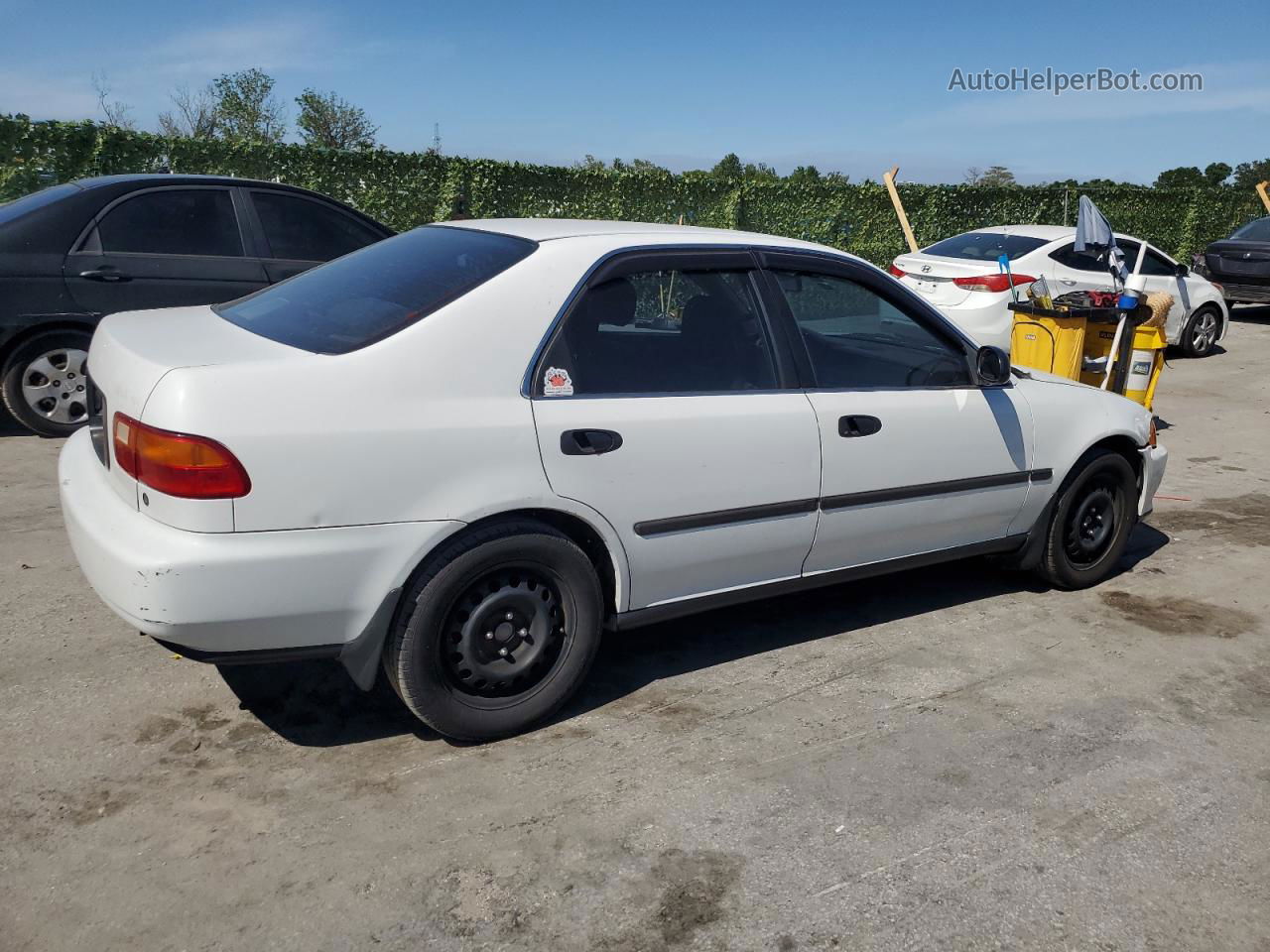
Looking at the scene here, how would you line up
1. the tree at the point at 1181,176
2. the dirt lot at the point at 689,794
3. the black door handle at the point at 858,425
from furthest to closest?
the tree at the point at 1181,176, the black door handle at the point at 858,425, the dirt lot at the point at 689,794

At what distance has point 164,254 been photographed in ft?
23.6

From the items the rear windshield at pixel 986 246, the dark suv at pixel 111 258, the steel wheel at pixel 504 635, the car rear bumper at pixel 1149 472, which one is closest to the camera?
the steel wheel at pixel 504 635

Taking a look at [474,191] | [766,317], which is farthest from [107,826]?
[474,191]

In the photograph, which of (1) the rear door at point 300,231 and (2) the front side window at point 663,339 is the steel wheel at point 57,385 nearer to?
(1) the rear door at point 300,231

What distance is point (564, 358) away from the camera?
354cm

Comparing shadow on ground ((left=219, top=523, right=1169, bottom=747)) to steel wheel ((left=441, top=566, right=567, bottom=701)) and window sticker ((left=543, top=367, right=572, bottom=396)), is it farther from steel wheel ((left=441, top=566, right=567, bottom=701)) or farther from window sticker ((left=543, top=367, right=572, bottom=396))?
window sticker ((left=543, top=367, right=572, bottom=396))

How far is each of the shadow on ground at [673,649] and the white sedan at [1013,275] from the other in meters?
4.85

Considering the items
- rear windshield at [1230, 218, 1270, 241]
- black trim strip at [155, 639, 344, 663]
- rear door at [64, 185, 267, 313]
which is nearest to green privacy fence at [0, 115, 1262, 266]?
rear door at [64, 185, 267, 313]

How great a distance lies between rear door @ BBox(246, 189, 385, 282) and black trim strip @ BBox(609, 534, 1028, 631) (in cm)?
471

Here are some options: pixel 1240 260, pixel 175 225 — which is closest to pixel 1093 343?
pixel 175 225

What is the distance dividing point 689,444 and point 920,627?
5.44 feet

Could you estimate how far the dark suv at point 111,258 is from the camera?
684cm

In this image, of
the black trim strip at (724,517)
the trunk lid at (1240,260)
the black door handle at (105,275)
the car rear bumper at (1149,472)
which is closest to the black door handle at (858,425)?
the black trim strip at (724,517)

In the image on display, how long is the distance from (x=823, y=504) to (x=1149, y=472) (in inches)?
84.2
